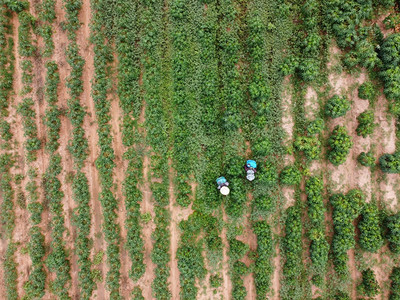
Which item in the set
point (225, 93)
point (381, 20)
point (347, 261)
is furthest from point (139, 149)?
point (381, 20)

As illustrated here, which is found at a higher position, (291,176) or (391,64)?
(391,64)

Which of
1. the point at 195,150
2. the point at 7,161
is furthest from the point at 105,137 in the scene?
the point at 7,161

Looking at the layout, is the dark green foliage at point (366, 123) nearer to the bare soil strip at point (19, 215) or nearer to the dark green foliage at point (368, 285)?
the dark green foliage at point (368, 285)

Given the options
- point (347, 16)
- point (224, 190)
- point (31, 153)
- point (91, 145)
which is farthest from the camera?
point (91, 145)

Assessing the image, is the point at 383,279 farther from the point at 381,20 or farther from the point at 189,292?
the point at 381,20

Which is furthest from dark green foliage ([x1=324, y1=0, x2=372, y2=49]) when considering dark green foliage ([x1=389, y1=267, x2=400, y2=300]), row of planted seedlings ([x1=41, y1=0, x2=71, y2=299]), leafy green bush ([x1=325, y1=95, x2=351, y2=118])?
row of planted seedlings ([x1=41, y1=0, x2=71, y2=299])

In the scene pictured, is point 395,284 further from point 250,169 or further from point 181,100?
point 181,100
